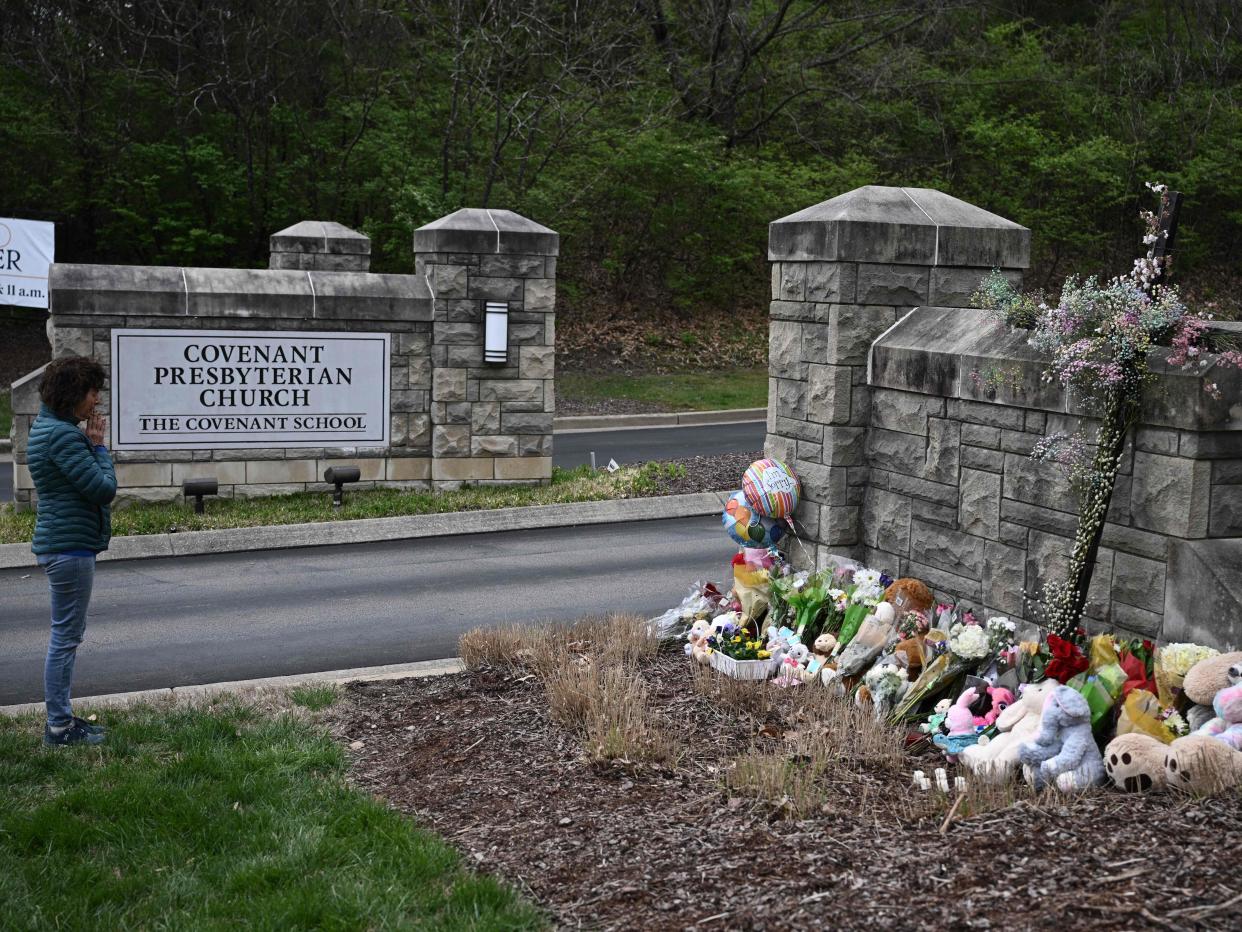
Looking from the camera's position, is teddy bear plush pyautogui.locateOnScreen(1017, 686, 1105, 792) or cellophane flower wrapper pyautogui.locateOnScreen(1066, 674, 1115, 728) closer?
teddy bear plush pyautogui.locateOnScreen(1017, 686, 1105, 792)

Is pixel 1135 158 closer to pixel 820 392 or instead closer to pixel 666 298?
pixel 666 298

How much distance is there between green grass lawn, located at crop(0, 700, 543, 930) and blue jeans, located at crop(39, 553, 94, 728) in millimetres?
219

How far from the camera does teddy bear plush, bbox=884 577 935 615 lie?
6.64 m

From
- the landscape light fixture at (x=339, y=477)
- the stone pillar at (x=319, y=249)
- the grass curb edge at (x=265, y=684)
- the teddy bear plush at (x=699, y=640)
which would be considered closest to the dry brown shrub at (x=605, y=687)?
the teddy bear plush at (x=699, y=640)

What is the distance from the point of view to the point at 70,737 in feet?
20.2

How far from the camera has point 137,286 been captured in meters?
12.0

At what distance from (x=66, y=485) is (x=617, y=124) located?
70.4ft

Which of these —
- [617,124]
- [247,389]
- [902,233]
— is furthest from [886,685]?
[617,124]

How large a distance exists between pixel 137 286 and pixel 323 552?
316 cm

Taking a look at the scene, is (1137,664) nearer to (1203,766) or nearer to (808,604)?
(1203,766)

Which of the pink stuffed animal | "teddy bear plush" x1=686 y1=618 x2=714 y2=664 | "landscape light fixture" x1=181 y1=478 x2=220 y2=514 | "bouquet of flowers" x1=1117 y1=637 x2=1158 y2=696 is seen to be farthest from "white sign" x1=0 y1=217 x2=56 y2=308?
"bouquet of flowers" x1=1117 y1=637 x2=1158 y2=696

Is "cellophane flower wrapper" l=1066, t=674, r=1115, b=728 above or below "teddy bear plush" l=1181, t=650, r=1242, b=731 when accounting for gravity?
below

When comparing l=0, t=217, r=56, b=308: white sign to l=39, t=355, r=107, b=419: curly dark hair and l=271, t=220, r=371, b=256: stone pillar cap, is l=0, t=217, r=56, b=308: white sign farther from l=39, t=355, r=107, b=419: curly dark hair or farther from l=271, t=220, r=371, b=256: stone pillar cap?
l=39, t=355, r=107, b=419: curly dark hair

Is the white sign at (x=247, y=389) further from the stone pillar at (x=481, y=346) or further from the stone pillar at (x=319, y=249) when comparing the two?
the stone pillar at (x=319, y=249)
